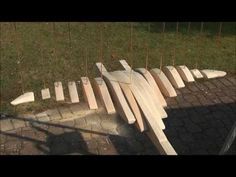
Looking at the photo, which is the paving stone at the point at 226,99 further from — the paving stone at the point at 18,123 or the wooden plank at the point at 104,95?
the wooden plank at the point at 104,95

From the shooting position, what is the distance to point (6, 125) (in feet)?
21.1

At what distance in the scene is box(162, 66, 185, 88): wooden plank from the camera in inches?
156

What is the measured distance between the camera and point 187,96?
7316 millimetres

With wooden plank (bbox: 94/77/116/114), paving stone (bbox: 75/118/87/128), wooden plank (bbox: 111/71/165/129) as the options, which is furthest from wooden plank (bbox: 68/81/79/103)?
paving stone (bbox: 75/118/87/128)

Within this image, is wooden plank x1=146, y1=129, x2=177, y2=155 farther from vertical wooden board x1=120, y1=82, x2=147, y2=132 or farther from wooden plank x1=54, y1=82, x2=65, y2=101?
wooden plank x1=54, y1=82, x2=65, y2=101

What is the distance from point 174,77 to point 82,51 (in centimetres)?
521

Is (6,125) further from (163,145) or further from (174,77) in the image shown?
(163,145)

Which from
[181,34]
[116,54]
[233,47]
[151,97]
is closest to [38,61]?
[116,54]

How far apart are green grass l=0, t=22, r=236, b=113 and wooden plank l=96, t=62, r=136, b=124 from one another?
335 cm

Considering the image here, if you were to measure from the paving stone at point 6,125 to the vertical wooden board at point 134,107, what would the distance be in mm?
3265

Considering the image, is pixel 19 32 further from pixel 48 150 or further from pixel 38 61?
pixel 48 150

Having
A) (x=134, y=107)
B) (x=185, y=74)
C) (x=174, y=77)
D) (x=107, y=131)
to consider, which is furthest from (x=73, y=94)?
(x=107, y=131)

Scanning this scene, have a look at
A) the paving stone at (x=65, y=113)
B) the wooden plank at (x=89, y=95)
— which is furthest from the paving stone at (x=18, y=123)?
the wooden plank at (x=89, y=95)
